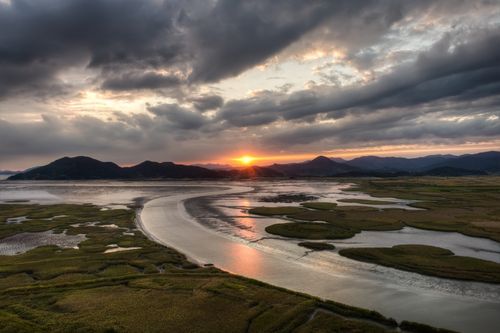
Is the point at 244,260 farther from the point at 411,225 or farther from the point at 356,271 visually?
the point at 411,225

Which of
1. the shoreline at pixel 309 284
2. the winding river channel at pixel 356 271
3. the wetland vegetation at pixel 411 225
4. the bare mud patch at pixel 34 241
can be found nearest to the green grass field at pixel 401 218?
the wetland vegetation at pixel 411 225

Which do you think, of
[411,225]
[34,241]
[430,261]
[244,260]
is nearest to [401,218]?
[411,225]

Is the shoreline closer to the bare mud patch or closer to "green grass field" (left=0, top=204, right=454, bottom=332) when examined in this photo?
"green grass field" (left=0, top=204, right=454, bottom=332)

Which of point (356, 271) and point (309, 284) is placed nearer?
point (309, 284)

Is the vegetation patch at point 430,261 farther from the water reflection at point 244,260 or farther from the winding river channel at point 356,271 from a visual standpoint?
the water reflection at point 244,260

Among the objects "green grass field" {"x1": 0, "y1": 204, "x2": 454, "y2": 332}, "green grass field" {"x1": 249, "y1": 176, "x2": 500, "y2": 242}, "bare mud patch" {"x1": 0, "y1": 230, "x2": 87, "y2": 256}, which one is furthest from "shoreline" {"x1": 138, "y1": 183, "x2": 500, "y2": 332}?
"green grass field" {"x1": 249, "y1": 176, "x2": 500, "y2": 242}

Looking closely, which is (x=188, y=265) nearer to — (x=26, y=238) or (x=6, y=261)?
(x=6, y=261)
